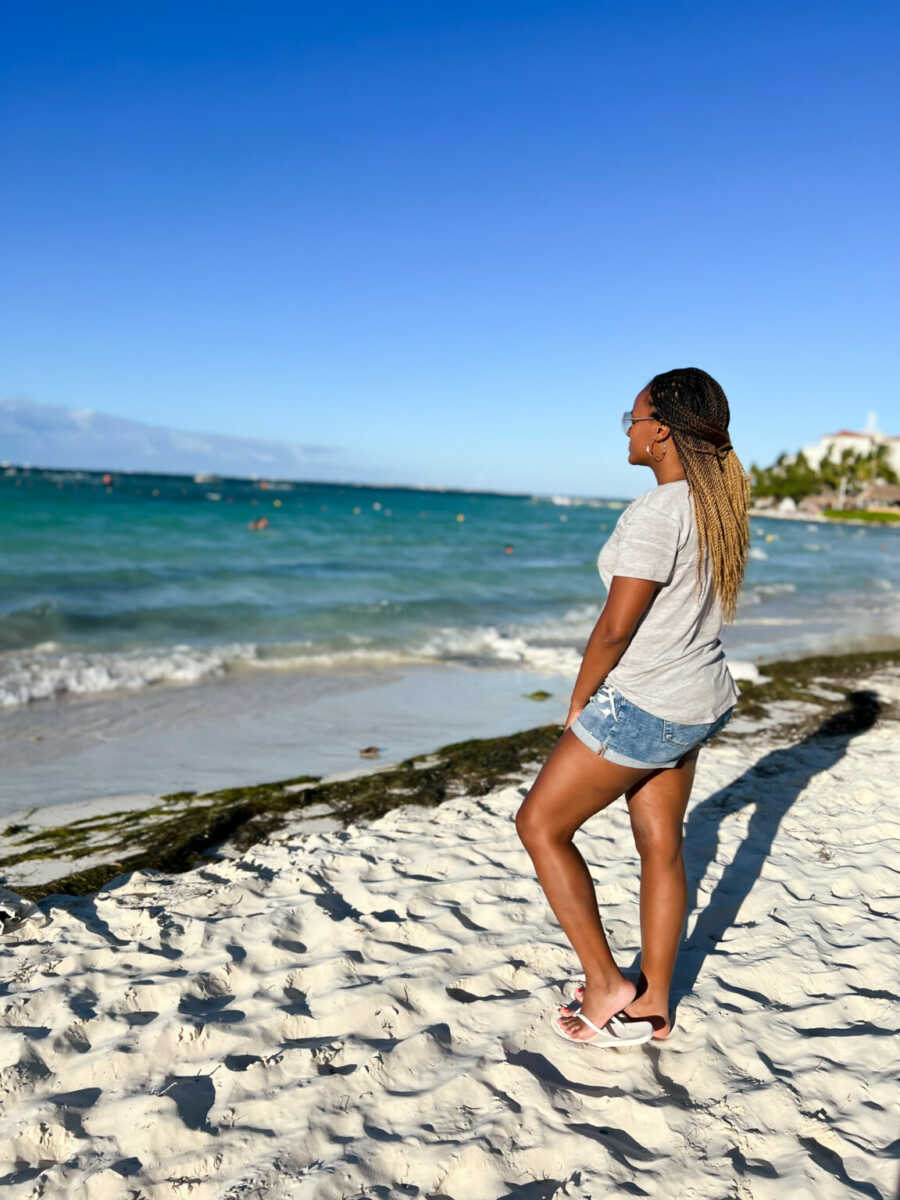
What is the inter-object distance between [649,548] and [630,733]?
0.55m

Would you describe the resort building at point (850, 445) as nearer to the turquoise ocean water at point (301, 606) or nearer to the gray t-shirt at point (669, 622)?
the turquoise ocean water at point (301, 606)

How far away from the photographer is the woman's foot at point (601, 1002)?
260 centimetres

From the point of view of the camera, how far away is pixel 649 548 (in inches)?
91.4

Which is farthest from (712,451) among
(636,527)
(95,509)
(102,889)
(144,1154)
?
(95,509)

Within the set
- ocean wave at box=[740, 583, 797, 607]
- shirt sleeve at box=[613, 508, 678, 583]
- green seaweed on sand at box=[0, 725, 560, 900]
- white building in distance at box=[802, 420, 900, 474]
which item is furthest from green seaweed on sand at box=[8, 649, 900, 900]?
white building in distance at box=[802, 420, 900, 474]

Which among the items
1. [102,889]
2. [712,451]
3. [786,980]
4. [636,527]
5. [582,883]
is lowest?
[102,889]

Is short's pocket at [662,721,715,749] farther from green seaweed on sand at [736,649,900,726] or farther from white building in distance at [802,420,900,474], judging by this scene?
white building in distance at [802,420,900,474]

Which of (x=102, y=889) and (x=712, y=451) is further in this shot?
(x=102, y=889)

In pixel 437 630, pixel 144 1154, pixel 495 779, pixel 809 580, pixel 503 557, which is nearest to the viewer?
pixel 144 1154

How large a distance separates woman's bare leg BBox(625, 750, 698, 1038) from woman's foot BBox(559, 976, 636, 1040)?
0.07 metres

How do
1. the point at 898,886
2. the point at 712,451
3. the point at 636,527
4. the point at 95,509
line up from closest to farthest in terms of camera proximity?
1. the point at 636,527
2. the point at 712,451
3. the point at 898,886
4. the point at 95,509

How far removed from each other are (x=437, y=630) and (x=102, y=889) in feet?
32.3

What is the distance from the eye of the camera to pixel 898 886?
3.89 meters

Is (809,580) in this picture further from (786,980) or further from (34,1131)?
(34,1131)
